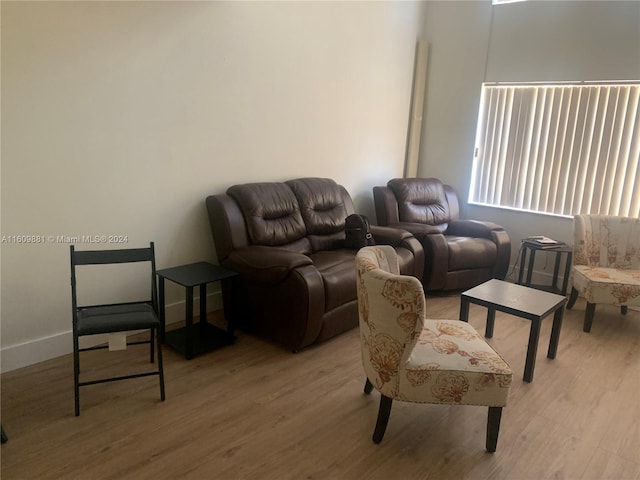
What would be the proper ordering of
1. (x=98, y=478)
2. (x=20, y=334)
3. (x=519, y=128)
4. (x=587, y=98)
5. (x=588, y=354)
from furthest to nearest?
(x=519, y=128) < (x=587, y=98) < (x=588, y=354) < (x=20, y=334) < (x=98, y=478)

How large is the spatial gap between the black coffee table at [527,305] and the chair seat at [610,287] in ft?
2.29

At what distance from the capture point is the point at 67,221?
2.61m

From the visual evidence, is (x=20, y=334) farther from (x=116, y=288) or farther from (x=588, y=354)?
(x=588, y=354)

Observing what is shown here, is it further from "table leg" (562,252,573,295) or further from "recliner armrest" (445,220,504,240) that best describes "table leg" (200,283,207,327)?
"table leg" (562,252,573,295)

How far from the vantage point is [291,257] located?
2844 mm

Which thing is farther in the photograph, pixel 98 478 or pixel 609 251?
pixel 609 251

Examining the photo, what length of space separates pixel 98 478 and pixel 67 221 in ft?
4.79

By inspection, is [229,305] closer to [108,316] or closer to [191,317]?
[191,317]

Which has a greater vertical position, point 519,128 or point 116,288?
point 519,128

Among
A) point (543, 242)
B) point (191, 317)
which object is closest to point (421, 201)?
point (543, 242)

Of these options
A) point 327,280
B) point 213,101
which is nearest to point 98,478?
point 327,280

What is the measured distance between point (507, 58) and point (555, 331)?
2.96 meters

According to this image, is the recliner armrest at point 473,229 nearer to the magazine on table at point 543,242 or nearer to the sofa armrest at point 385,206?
the magazine on table at point 543,242

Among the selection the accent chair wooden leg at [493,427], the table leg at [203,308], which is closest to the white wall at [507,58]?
the accent chair wooden leg at [493,427]
